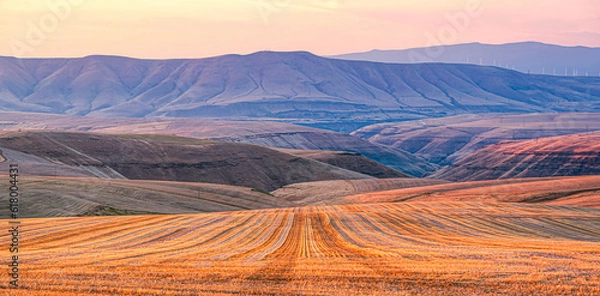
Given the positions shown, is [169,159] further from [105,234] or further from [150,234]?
[105,234]

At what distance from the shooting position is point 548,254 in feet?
87.2

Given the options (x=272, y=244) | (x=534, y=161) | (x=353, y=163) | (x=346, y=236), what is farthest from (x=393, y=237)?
(x=534, y=161)

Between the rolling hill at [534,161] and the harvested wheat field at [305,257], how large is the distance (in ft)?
389

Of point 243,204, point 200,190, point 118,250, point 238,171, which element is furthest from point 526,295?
point 238,171

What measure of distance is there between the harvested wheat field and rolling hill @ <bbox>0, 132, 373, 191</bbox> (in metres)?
61.3

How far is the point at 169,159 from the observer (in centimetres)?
12706

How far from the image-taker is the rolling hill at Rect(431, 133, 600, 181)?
162 metres

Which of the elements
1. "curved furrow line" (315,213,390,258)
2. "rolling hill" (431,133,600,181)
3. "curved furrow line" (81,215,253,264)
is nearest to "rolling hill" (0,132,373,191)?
"rolling hill" (431,133,600,181)

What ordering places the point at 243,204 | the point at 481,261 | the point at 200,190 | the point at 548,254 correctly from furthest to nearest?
the point at 200,190 < the point at 243,204 < the point at 548,254 < the point at 481,261

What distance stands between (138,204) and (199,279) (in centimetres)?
4210

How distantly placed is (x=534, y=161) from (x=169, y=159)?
89.5 meters

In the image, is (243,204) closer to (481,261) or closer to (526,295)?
(481,261)

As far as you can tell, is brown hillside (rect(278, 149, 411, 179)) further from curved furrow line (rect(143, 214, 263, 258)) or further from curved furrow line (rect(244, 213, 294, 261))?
curved furrow line (rect(143, 214, 263, 258))

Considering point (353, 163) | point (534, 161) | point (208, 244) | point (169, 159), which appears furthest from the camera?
point (534, 161)
